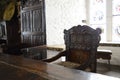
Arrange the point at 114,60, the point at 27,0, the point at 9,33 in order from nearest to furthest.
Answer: the point at 114,60 → the point at 27,0 → the point at 9,33

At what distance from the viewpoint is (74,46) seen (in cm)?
204

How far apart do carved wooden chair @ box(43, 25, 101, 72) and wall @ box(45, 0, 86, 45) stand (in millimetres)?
1395

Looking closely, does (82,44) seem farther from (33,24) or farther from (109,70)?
(33,24)

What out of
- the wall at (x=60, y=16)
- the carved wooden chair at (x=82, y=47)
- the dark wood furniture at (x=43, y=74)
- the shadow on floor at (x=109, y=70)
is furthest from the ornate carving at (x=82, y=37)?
the wall at (x=60, y=16)

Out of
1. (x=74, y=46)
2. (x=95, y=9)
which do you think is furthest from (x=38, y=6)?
(x=74, y=46)

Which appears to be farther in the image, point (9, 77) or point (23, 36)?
point (23, 36)

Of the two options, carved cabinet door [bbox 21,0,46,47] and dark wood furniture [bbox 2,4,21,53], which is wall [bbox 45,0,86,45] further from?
dark wood furniture [bbox 2,4,21,53]

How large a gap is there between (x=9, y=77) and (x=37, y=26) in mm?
2618

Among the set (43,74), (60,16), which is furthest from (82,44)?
(60,16)

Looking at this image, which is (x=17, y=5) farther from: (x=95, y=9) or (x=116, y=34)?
(x=116, y=34)

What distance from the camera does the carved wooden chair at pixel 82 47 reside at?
5.39ft

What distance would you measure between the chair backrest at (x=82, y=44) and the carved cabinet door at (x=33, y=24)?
1405mm

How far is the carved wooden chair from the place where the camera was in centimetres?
164

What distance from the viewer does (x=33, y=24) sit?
12.2 feet
